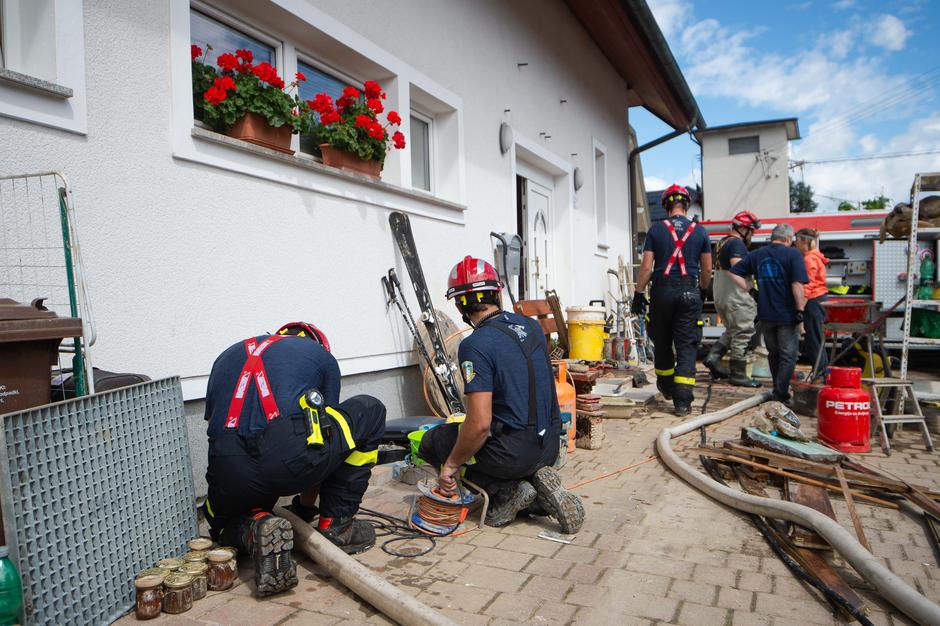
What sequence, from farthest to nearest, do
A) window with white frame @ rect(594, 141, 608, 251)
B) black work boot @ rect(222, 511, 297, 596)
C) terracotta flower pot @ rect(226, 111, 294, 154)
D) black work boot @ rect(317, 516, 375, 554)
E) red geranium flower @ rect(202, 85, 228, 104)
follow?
window with white frame @ rect(594, 141, 608, 251), terracotta flower pot @ rect(226, 111, 294, 154), red geranium flower @ rect(202, 85, 228, 104), black work boot @ rect(317, 516, 375, 554), black work boot @ rect(222, 511, 297, 596)

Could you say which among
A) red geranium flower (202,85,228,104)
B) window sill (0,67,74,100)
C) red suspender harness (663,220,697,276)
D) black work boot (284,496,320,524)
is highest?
red geranium flower (202,85,228,104)

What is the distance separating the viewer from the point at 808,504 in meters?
3.54

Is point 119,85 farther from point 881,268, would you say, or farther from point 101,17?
point 881,268

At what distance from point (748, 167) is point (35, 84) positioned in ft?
108

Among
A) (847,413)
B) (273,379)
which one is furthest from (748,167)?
(273,379)

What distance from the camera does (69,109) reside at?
3119mm

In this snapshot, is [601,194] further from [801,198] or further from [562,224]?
[801,198]

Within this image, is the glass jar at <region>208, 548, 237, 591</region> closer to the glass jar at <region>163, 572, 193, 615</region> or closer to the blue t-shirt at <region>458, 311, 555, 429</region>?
the glass jar at <region>163, 572, 193, 615</region>

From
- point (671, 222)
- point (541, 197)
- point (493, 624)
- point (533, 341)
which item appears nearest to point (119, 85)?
point (533, 341)

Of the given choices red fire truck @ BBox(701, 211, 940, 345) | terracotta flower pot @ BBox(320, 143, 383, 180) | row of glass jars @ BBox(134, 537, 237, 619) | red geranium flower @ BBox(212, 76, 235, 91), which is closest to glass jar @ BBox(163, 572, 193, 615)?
row of glass jars @ BBox(134, 537, 237, 619)

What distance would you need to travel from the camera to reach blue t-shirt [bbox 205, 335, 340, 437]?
113 inches

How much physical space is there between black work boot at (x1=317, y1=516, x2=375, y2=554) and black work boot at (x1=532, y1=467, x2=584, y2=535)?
0.93 metres

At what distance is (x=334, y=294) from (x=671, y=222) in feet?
11.9

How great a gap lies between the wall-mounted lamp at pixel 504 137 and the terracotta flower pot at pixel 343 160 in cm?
286
